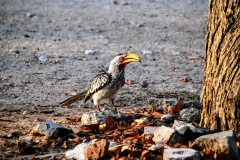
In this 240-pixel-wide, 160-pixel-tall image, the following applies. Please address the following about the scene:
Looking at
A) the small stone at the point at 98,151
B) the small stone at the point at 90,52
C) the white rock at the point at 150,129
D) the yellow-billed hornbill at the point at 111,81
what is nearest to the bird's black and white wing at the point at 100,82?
the yellow-billed hornbill at the point at 111,81

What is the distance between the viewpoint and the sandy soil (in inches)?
319

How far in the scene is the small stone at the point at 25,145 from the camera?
18.6 ft

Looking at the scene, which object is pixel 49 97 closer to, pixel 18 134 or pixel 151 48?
pixel 18 134

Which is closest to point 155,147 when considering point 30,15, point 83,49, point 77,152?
point 77,152

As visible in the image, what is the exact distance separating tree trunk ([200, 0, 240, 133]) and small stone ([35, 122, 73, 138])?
1.52 meters

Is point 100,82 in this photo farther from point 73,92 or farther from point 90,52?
point 90,52

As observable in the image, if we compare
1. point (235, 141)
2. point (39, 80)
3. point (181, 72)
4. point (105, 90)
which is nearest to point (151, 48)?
→ point (181, 72)

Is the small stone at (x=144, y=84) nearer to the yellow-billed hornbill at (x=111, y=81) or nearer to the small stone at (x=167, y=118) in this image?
the yellow-billed hornbill at (x=111, y=81)

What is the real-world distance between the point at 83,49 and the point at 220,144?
6.05m

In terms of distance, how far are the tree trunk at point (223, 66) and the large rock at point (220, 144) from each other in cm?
39

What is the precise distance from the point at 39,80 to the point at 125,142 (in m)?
3.60

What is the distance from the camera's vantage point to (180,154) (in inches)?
204

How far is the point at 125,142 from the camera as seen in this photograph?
5.81 metres

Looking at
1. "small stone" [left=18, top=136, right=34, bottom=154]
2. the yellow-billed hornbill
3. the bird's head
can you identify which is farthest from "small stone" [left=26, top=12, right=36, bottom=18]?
"small stone" [left=18, top=136, right=34, bottom=154]
